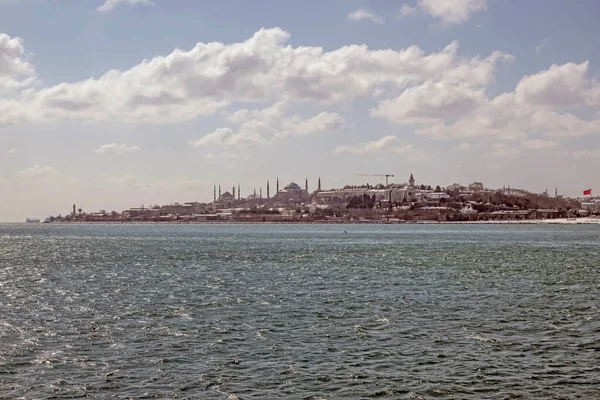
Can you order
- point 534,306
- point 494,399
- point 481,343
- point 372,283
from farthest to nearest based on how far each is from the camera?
point 372,283 → point 534,306 → point 481,343 → point 494,399

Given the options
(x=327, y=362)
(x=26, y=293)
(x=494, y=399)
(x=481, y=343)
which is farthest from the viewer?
(x=26, y=293)

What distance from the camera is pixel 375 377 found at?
21.1 meters

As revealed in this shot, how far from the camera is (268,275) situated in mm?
56062

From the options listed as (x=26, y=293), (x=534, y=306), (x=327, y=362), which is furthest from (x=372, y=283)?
(x=327, y=362)

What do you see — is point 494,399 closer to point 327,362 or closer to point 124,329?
point 327,362

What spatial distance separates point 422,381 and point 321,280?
30661mm

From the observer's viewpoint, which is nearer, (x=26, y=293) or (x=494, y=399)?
(x=494, y=399)

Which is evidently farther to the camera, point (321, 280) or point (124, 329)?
point (321, 280)

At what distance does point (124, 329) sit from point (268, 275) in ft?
89.0

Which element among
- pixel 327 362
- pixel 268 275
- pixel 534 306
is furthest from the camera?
pixel 268 275

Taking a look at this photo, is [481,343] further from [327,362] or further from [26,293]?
[26,293]

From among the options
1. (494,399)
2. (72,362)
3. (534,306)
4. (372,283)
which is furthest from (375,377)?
(372,283)

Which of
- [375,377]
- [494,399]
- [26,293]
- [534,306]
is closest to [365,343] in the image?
[375,377]

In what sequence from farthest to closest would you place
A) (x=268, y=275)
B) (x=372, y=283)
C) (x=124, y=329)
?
(x=268, y=275) < (x=372, y=283) < (x=124, y=329)
